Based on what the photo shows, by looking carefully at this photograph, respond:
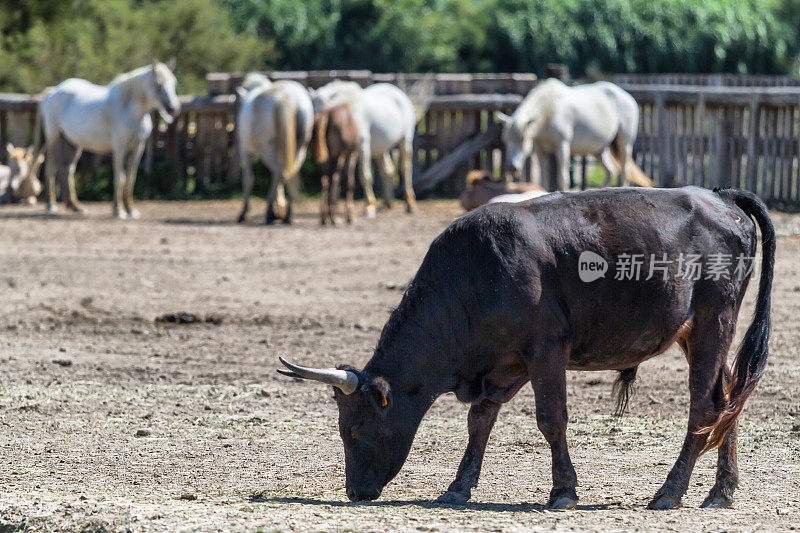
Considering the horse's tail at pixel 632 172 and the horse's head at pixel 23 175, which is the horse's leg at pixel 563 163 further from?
the horse's head at pixel 23 175

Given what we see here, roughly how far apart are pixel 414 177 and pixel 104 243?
22.2 ft

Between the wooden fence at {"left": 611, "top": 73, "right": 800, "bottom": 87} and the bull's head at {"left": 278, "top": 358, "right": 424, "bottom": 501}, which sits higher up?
the wooden fence at {"left": 611, "top": 73, "right": 800, "bottom": 87}

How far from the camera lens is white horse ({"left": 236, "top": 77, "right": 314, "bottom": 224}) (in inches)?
631

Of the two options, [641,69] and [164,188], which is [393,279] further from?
[641,69]

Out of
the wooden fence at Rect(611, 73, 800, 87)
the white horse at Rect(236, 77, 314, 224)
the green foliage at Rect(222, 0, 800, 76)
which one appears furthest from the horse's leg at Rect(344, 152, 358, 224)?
the green foliage at Rect(222, 0, 800, 76)

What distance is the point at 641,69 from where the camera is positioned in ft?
104

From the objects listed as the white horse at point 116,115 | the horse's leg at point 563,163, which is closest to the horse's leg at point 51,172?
the white horse at point 116,115

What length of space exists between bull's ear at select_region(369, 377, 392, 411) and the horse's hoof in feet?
2.84

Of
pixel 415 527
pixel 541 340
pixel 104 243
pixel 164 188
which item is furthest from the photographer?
pixel 164 188

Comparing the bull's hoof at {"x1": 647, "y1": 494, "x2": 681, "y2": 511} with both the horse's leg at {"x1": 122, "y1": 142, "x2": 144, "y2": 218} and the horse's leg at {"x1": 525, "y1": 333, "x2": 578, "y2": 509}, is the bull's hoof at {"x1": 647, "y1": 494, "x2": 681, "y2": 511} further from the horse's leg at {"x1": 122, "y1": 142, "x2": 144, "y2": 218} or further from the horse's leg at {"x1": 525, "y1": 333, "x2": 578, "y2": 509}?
the horse's leg at {"x1": 122, "y1": 142, "x2": 144, "y2": 218}

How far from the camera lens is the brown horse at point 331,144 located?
53.5 ft

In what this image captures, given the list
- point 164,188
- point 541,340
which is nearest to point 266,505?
point 541,340

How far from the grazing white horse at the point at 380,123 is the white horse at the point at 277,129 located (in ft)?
2.08

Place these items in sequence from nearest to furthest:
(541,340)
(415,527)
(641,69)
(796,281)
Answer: (415,527) → (541,340) → (796,281) → (641,69)
